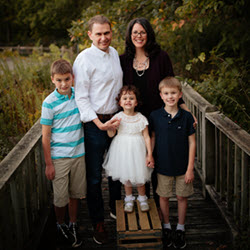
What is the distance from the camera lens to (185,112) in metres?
2.93

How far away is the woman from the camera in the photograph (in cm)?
304

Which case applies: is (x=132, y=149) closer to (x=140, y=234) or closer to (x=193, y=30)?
(x=140, y=234)

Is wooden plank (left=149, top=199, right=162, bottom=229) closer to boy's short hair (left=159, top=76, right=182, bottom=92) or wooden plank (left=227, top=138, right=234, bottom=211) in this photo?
wooden plank (left=227, top=138, right=234, bottom=211)

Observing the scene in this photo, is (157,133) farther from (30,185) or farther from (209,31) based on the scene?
(209,31)

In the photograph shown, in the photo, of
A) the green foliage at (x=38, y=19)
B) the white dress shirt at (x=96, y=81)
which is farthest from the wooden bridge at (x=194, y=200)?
the green foliage at (x=38, y=19)

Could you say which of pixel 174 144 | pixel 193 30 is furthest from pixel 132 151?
pixel 193 30

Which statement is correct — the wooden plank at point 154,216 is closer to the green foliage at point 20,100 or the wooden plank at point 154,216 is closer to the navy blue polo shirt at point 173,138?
the navy blue polo shirt at point 173,138

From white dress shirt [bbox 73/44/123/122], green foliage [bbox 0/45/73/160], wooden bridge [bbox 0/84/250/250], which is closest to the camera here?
wooden bridge [bbox 0/84/250/250]

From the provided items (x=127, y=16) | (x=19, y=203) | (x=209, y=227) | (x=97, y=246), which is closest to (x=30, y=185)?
(x=19, y=203)

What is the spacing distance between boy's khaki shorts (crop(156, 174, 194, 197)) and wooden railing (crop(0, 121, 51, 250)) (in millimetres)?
1234

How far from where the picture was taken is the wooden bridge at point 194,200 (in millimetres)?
2441

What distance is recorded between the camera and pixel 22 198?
262 cm

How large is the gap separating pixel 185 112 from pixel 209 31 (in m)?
5.77

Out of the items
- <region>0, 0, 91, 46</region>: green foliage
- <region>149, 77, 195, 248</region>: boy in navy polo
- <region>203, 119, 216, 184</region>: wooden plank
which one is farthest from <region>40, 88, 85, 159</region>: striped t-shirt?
<region>0, 0, 91, 46</region>: green foliage
